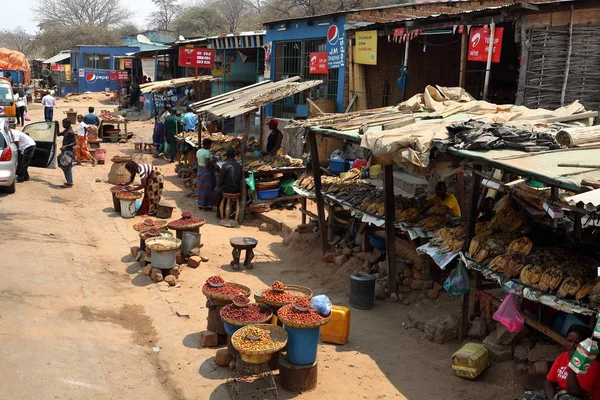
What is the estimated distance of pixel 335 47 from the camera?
17.8 metres

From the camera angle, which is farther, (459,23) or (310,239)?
(459,23)

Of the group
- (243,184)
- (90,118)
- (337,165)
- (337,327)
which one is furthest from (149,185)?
(90,118)

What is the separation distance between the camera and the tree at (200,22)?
6188 cm

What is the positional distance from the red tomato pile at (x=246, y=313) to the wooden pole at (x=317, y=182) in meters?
4.22

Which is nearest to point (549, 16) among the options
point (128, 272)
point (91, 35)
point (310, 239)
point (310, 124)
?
point (310, 124)

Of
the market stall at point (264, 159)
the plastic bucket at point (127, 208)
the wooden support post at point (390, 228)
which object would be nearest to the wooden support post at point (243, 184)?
the market stall at point (264, 159)

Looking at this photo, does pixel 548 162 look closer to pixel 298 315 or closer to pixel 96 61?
pixel 298 315

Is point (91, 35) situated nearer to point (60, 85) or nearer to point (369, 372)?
point (60, 85)

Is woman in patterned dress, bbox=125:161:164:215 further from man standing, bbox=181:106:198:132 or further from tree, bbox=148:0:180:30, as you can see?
tree, bbox=148:0:180:30

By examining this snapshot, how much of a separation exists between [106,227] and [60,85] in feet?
133

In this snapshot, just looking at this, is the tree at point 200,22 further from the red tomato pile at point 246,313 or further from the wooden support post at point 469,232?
the red tomato pile at point 246,313

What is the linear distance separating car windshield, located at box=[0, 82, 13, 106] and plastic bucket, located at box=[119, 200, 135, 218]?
15572mm

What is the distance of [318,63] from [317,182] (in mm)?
8280

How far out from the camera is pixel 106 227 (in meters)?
13.2
